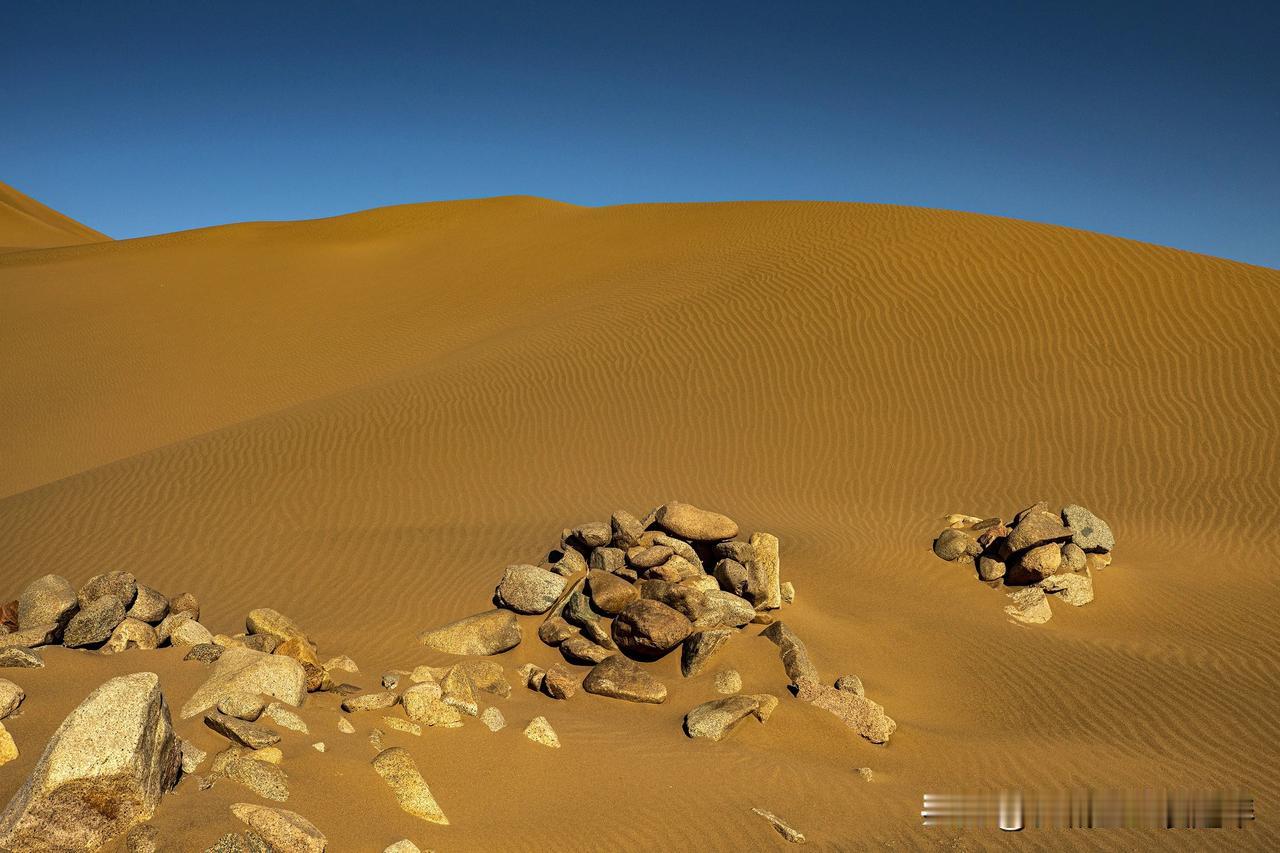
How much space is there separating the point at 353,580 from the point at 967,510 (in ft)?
29.7

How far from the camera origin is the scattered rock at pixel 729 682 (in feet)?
24.7

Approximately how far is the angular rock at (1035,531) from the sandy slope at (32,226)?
6466cm

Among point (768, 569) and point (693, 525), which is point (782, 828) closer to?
point (768, 569)

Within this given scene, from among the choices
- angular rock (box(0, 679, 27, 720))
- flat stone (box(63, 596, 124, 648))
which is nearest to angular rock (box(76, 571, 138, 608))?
flat stone (box(63, 596, 124, 648))

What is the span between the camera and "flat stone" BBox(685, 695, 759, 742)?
6625 mm

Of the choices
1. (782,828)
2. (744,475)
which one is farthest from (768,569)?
(744,475)

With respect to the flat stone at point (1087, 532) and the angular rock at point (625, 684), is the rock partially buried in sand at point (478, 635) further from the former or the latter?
the flat stone at point (1087, 532)

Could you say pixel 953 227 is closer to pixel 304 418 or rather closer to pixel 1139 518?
pixel 1139 518

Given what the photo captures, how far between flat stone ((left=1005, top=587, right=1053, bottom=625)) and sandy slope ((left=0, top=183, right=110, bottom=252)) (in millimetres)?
65073

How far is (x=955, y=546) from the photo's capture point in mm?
11492

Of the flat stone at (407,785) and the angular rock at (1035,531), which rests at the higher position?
the angular rock at (1035,531)

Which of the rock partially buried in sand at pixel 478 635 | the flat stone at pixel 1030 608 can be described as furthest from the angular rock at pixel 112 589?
the flat stone at pixel 1030 608

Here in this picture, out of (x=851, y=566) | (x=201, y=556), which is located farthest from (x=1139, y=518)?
(x=201, y=556)

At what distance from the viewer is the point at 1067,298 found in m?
20.8
